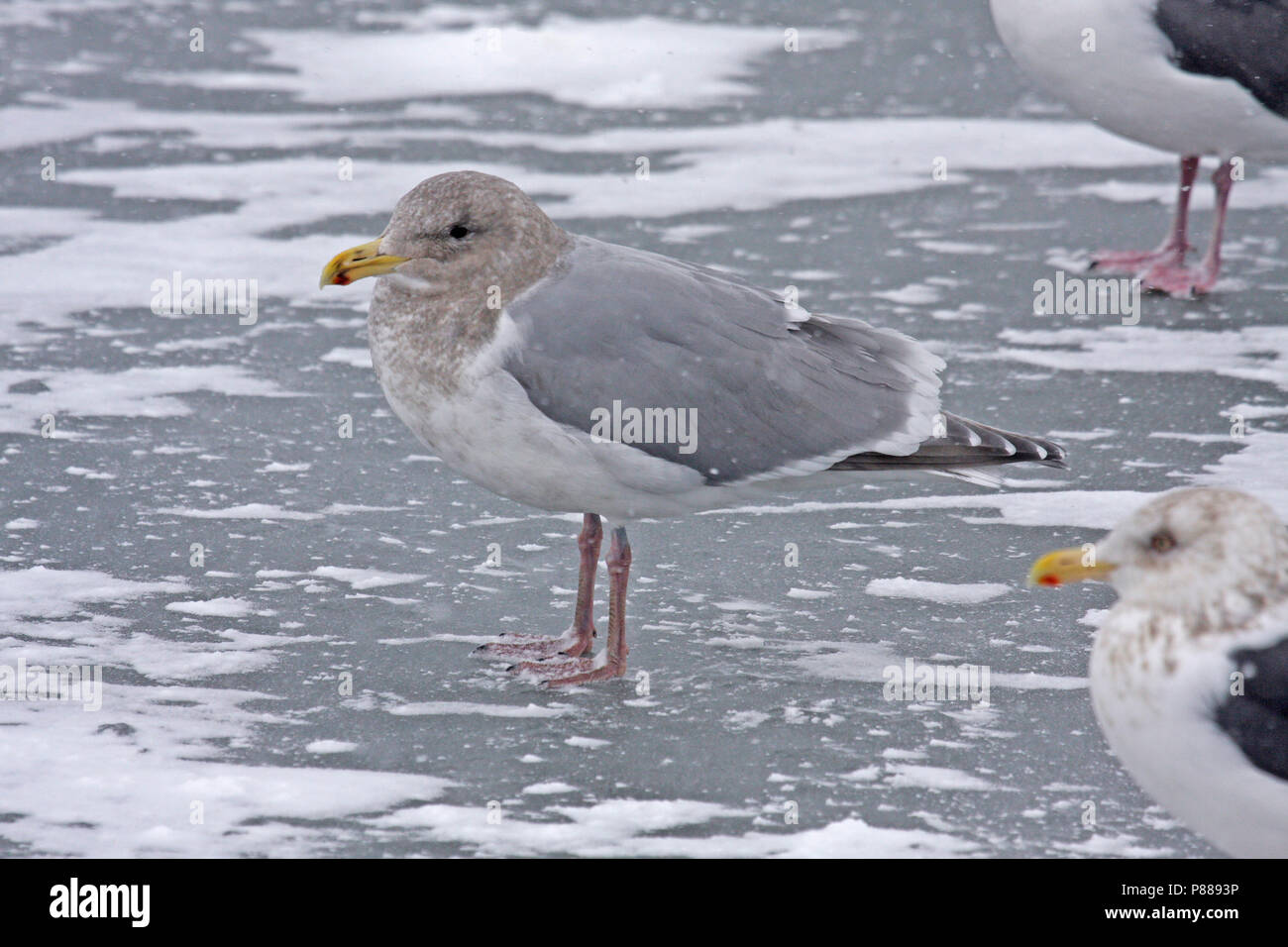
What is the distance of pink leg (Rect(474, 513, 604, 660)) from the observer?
4941 millimetres

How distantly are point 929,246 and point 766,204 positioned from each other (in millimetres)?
1029

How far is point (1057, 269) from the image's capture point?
27.9ft

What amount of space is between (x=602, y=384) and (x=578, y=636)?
79cm

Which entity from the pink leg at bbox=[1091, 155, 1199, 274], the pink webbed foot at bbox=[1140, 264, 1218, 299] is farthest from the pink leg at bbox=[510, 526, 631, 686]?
the pink leg at bbox=[1091, 155, 1199, 274]

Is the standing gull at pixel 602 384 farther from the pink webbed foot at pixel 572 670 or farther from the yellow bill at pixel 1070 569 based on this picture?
the yellow bill at pixel 1070 569

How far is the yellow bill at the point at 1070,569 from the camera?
146 inches

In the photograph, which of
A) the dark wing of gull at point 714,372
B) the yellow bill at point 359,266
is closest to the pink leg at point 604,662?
the dark wing of gull at point 714,372

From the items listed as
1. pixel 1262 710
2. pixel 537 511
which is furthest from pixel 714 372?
pixel 1262 710

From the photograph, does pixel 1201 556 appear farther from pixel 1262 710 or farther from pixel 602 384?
pixel 602 384

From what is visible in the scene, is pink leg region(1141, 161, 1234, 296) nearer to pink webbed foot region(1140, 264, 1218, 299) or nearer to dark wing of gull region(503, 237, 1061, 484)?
pink webbed foot region(1140, 264, 1218, 299)

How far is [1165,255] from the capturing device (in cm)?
848

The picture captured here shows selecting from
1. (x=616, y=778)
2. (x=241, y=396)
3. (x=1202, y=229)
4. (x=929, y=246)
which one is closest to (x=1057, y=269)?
(x=929, y=246)

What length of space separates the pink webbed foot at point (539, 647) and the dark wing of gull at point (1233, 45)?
4.60 m

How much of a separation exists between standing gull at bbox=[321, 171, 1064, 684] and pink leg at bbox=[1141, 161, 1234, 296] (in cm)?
353
